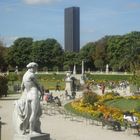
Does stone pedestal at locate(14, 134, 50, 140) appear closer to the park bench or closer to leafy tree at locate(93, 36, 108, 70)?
the park bench

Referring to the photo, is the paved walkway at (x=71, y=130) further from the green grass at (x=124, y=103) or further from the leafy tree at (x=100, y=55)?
the leafy tree at (x=100, y=55)

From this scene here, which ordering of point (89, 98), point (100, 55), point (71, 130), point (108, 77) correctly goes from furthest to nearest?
point (100, 55) → point (108, 77) → point (89, 98) → point (71, 130)

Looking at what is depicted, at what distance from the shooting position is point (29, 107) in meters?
13.9

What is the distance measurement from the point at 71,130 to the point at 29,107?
6.23 metres

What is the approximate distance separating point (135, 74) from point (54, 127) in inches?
555

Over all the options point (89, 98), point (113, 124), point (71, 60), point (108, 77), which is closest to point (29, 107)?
point (113, 124)

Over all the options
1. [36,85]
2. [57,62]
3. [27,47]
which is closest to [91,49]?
[57,62]

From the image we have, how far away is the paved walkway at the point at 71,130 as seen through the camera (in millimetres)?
18000

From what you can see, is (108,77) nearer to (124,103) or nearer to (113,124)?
(124,103)

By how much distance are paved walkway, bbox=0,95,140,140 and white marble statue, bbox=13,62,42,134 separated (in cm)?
303

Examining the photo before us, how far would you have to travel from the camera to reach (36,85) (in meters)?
14.1

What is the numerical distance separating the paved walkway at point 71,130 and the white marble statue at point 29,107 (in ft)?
9.94

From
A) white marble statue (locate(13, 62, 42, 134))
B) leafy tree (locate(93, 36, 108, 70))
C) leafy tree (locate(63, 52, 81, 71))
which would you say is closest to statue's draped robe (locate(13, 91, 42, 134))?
white marble statue (locate(13, 62, 42, 134))

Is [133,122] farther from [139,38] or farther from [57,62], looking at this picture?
[57,62]
